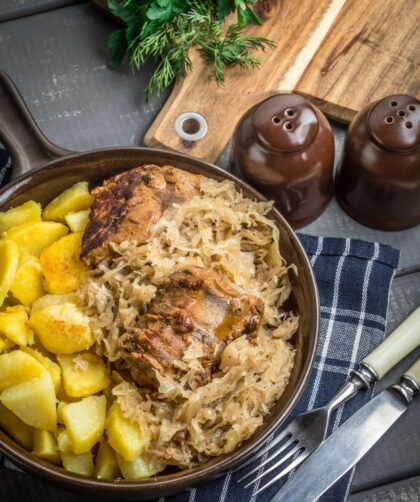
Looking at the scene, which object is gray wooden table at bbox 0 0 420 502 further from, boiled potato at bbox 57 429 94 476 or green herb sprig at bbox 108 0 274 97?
boiled potato at bbox 57 429 94 476

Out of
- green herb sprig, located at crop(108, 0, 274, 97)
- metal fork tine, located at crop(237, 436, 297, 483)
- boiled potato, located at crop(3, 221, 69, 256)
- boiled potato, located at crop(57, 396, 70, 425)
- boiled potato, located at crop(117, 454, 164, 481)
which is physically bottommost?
metal fork tine, located at crop(237, 436, 297, 483)

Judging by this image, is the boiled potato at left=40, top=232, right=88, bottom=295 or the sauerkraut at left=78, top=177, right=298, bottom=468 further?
the boiled potato at left=40, top=232, right=88, bottom=295

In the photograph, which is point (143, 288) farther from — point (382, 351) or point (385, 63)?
point (385, 63)

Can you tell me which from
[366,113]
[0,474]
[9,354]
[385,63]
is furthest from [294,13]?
[0,474]

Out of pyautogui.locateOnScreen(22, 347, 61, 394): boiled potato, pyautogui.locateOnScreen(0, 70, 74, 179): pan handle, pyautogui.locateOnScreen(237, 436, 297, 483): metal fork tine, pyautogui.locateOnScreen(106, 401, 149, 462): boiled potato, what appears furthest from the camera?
pyautogui.locateOnScreen(0, 70, 74, 179): pan handle

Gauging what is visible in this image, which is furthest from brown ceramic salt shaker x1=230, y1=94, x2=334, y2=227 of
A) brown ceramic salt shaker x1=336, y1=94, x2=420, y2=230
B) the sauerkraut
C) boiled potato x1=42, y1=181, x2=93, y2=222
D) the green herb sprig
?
boiled potato x1=42, y1=181, x2=93, y2=222

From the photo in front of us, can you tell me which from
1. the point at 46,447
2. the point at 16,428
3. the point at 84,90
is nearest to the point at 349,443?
the point at 46,447
